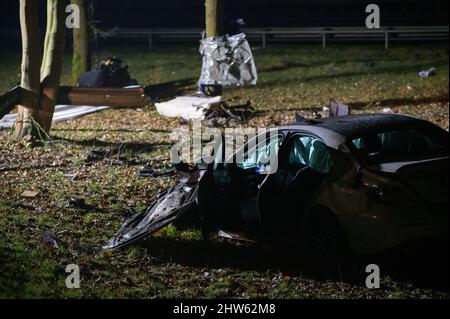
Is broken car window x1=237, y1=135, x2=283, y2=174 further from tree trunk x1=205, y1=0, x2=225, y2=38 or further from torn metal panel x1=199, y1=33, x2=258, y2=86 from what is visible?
tree trunk x1=205, y1=0, x2=225, y2=38

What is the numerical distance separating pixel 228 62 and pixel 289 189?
37.1ft

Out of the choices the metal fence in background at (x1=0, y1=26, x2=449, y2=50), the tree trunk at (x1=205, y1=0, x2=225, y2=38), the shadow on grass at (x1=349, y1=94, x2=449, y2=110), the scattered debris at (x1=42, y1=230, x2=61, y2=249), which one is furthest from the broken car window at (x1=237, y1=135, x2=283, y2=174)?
the metal fence in background at (x1=0, y1=26, x2=449, y2=50)

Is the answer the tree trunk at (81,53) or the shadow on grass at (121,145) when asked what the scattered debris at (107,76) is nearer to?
the tree trunk at (81,53)

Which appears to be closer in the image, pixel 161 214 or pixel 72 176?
pixel 161 214

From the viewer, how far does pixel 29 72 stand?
14.6m

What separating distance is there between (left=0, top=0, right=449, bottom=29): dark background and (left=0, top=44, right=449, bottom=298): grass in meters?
9.80

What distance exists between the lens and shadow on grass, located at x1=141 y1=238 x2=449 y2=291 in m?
7.50

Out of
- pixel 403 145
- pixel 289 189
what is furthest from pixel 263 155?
pixel 403 145

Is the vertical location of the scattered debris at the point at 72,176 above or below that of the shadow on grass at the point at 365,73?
below

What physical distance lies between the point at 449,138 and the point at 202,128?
881 cm

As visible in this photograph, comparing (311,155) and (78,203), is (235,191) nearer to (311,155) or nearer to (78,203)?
(311,155)

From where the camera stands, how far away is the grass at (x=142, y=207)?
25.2ft

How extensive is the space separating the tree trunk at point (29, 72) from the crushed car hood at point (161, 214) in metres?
6.22

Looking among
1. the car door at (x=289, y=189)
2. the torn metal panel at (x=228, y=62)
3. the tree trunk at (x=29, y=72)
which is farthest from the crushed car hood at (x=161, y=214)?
the torn metal panel at (x=228, y=62)
